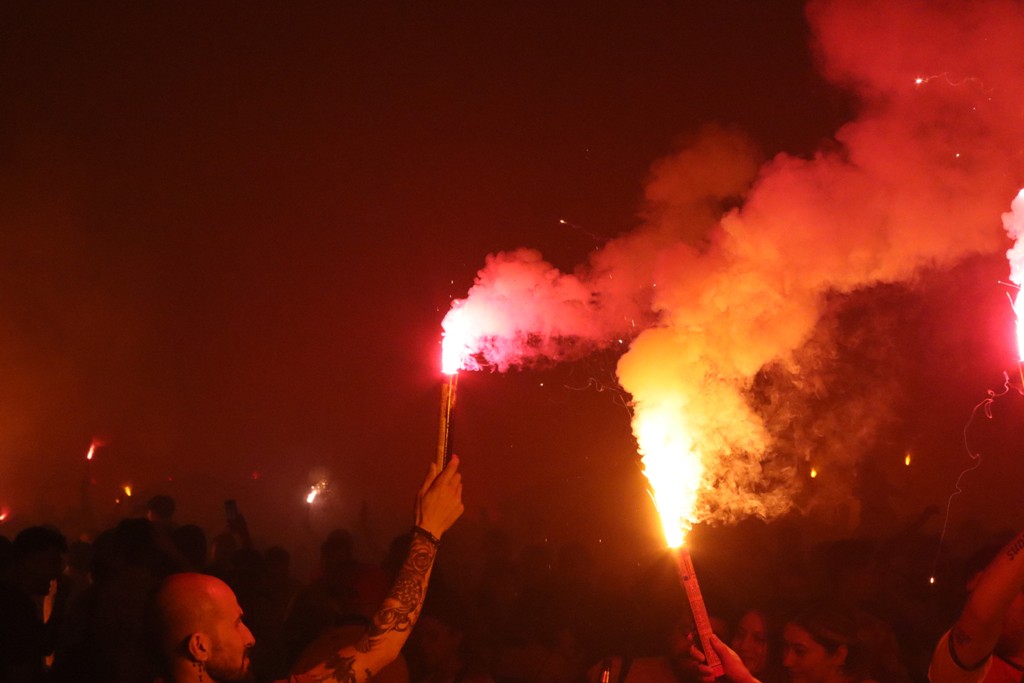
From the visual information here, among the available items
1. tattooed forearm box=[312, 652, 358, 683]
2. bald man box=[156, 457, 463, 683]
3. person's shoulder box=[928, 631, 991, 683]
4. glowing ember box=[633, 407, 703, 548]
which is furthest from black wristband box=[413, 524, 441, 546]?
person's shoulder box=[928, 631, 991, 683]

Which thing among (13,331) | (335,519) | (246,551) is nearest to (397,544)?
(246,551)

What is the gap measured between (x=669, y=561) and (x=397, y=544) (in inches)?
Result: 91.8

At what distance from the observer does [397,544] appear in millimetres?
7059

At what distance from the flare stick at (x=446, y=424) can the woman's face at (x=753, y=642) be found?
264 cm

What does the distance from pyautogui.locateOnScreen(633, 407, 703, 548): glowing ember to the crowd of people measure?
30.4 inches

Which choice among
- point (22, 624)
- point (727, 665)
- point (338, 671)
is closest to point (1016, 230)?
point (727, 665)

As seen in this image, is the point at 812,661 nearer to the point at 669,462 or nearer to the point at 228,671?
the point at 669,462

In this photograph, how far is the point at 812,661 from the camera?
416cm

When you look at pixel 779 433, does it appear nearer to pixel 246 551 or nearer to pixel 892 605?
pixel 892 605

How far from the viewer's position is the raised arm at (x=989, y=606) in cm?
326

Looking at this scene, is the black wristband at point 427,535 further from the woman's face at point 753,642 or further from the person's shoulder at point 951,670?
the woman's face at point 753,642

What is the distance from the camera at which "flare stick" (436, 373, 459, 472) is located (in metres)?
3.29

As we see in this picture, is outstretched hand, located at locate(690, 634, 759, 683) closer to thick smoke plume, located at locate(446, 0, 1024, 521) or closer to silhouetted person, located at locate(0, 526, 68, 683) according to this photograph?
thick smoke plume, located at locate(446, 0, 1024, 521)

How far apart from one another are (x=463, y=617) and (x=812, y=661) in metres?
3.12
